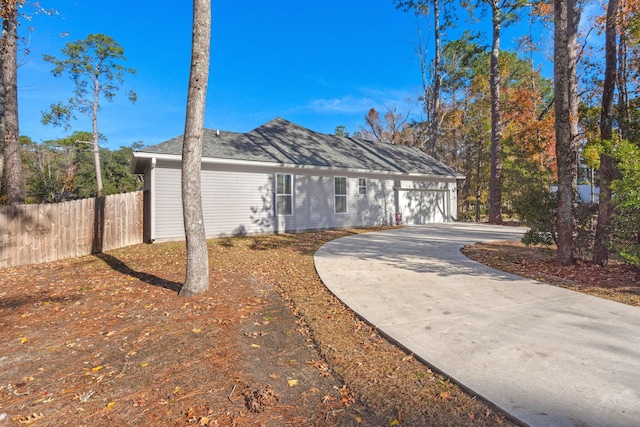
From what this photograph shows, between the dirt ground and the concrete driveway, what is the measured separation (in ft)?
0.85

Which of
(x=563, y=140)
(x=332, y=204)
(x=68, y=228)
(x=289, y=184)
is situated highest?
(x=563, y=140)

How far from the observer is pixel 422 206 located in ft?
54.3

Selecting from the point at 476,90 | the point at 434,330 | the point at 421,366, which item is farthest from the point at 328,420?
the point at 476,90

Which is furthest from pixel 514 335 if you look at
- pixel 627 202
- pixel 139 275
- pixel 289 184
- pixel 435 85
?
pixel 435 85

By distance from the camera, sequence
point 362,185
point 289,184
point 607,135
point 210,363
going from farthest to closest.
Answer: point 362,185 < point 289,184 < point 607,135 < point 210,363

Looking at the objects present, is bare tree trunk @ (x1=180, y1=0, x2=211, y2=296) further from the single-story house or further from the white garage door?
the white garage door

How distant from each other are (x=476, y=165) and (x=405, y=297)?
26.4 meters

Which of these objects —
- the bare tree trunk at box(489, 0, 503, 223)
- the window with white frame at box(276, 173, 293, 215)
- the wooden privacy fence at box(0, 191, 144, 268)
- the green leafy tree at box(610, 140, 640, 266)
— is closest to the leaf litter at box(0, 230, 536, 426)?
the wooden privacy fence at box(0, 191, 144, 268)

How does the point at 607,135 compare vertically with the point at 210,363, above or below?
above

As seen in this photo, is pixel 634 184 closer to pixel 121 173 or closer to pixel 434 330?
pixel 434 330

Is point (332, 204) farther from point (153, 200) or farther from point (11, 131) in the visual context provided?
point (11, 131)

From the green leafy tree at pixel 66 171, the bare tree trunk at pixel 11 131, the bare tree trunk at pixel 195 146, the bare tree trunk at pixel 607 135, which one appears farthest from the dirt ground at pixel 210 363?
the green leafy tree at pixel 66 171

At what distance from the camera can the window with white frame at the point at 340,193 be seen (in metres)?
13.4

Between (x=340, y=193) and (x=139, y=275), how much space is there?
8.87 m
